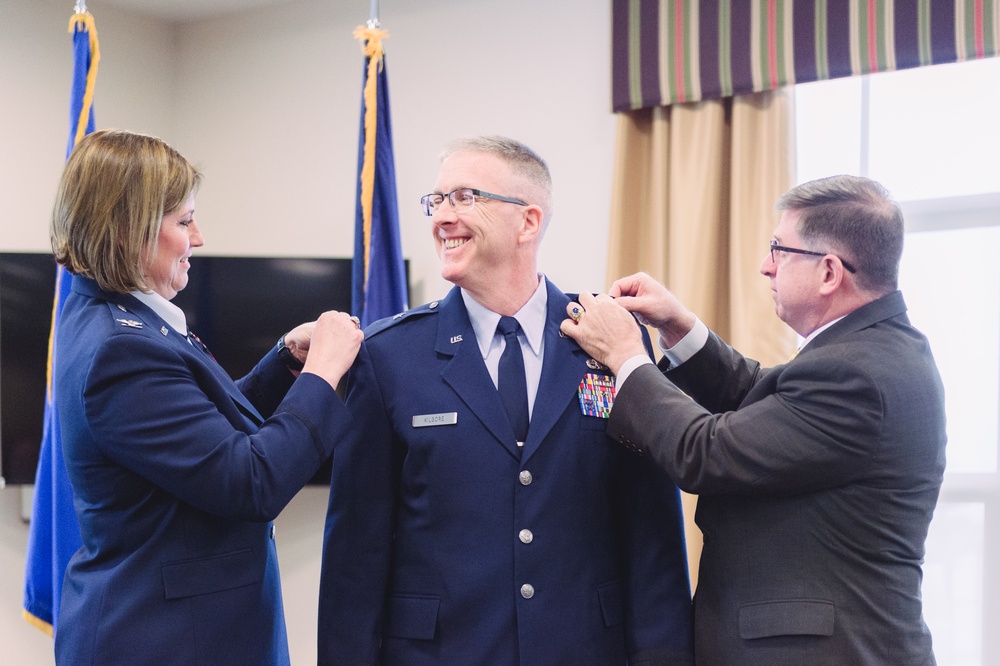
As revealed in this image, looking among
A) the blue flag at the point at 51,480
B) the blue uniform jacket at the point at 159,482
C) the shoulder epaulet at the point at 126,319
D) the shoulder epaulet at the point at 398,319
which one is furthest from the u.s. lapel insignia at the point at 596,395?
the blue flag at the point at 51,480

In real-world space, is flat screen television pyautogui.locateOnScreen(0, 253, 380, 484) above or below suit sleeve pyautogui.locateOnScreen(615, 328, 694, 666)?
above

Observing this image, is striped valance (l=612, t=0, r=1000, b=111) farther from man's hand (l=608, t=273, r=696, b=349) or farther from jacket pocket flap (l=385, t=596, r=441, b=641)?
jacket pocket flap (l=385, t=596, r=441, b=641)

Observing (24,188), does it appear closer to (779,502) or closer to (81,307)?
(81,307)

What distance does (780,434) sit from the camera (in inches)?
63.9

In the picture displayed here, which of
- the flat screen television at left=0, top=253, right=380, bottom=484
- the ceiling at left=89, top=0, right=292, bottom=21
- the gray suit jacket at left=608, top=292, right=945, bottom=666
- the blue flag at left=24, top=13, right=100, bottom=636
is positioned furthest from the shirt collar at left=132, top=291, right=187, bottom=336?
the ceiling at left=89, top=0, right=292, bottom=21

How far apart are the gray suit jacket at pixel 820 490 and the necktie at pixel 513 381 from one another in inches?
7.2

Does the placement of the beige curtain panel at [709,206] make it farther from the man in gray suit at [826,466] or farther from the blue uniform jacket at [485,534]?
the blue uniform jacket at [485,534]

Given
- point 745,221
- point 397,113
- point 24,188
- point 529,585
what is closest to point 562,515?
point 529,585

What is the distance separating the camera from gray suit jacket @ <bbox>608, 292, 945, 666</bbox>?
1615 mm

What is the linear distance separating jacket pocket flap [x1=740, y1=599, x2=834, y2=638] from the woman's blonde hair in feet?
3.96

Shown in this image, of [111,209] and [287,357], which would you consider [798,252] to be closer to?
[287,357]

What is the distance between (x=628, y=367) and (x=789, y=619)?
51 cm

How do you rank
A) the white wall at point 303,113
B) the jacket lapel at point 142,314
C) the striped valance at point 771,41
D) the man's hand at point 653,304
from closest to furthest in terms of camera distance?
the jacket lapel at point 142,314 → the man's hand at point 653,304 → the striped valance at point 771,41 → the white wall at point 303,113

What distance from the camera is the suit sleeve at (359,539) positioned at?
67.1 inches
